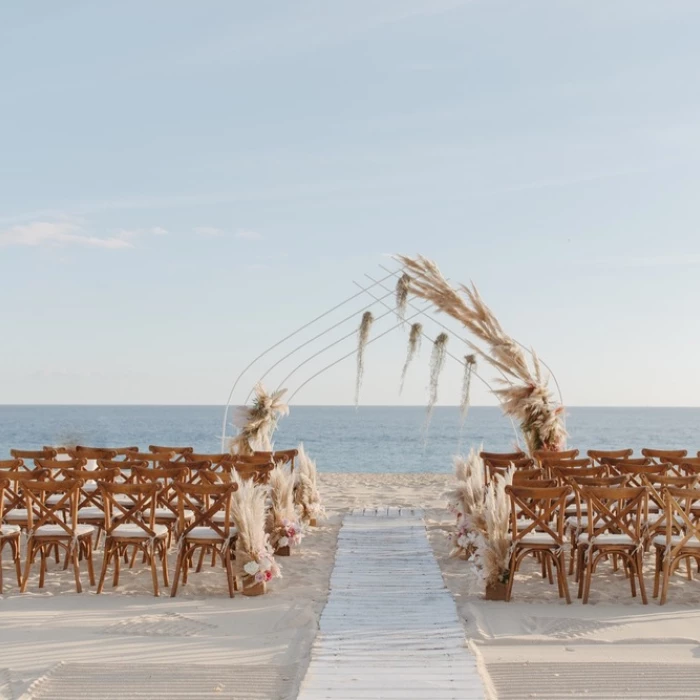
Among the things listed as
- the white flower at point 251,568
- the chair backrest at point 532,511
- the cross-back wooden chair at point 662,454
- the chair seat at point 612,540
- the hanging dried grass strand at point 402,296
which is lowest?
the white flower at point 251,568

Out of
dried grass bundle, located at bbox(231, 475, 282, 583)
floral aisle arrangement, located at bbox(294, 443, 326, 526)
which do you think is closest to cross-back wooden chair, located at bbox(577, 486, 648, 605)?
dried grass bundle, located at bbox(231, 475, 282, 583)

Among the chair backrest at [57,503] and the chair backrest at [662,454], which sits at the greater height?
the chair backrest at [662,454]

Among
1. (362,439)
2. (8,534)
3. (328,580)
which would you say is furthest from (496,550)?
(362,439)

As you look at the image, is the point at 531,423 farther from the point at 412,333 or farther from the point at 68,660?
the point at 68,660

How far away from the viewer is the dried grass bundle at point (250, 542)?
6840mm

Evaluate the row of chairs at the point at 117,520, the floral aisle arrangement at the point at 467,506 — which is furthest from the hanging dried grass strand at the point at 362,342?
the row of chairs at the point at 117,520

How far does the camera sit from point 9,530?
714 centimetres

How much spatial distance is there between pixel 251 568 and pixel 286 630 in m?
1.08

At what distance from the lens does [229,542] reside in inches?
271

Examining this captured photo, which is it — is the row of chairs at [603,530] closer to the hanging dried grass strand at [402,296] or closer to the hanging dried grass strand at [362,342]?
the hanging dried grass strand at [402,296]

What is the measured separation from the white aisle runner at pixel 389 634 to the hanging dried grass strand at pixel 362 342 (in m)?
5.48

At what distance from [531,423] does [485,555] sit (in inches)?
189

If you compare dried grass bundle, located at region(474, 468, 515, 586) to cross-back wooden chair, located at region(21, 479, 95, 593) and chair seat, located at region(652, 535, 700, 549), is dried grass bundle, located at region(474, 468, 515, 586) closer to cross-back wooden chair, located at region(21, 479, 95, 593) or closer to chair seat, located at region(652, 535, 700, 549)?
chair seat, located at region(652, 535, 700, 549)

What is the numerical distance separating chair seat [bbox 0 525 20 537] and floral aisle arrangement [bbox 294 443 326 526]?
11.3ft
